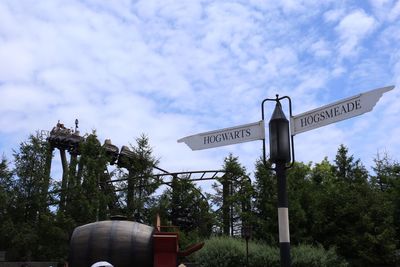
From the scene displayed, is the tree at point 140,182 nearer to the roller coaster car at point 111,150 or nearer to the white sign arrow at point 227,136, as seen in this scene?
the roller coaster car at point 111,150

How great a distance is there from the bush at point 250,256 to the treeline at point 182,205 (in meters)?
4.76

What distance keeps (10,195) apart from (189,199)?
1436 cm

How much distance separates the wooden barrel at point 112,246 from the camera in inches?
539

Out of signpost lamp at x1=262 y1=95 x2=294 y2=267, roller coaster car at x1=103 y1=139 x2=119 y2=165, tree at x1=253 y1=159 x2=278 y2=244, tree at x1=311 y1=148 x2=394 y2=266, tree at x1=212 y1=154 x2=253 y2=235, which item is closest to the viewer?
signpost lamp at x1=262 y1=95 x2=294 y2=267

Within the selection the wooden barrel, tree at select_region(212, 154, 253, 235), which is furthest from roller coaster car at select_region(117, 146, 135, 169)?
the wooden barrel

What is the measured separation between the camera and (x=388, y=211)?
34562 mm

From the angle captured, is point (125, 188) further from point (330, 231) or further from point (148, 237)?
point (148, 237)

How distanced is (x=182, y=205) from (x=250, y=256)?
14.3m

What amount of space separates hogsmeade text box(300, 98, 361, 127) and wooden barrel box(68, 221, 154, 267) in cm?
874

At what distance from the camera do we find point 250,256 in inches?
1122

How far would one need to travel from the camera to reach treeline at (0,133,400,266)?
34.1m

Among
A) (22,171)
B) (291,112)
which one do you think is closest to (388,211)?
(22,171)

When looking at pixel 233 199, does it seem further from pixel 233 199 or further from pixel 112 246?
pixel 112 246

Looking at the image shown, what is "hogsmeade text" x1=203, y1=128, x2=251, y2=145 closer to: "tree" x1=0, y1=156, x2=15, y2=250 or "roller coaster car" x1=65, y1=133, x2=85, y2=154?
"tree" x1=0, y1=156, x2=15, y2=250
